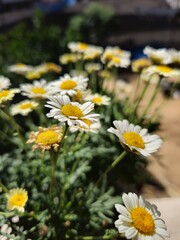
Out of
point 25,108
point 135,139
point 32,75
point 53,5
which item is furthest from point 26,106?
point 53,5

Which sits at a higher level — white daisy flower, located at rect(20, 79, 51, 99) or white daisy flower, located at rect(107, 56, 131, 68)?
white daisy flower, located at rect(107, 56, 131, 68)

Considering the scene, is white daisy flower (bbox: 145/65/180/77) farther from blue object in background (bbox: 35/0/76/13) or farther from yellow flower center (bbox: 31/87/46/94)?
blue object in background (bbox: 35/0/76/13)

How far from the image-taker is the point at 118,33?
586 centimetres

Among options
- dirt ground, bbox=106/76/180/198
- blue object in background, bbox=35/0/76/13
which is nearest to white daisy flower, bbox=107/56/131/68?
dirt ground, bbox=106/76/180/198

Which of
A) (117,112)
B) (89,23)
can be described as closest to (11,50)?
(117,112)

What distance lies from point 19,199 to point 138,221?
1.80 feet

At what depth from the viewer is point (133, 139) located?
1.19 meters

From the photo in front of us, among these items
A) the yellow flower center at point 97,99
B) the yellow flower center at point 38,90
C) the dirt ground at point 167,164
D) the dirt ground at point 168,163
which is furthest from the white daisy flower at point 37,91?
the dirt ground at point 168,163

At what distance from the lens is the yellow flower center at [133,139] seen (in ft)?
3.83

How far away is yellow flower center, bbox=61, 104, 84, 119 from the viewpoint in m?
1.14

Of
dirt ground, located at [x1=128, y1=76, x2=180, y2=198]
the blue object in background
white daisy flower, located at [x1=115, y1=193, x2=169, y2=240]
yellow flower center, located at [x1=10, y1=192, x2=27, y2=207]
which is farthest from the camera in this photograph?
the blue object in background

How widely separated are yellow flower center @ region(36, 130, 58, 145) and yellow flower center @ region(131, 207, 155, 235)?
360 millimetres

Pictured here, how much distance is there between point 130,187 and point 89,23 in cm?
398

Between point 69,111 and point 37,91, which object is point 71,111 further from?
point 37,91
